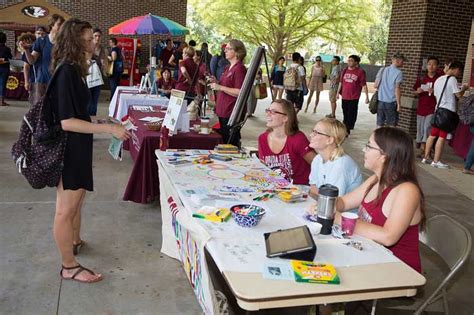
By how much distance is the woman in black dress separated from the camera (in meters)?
2.77

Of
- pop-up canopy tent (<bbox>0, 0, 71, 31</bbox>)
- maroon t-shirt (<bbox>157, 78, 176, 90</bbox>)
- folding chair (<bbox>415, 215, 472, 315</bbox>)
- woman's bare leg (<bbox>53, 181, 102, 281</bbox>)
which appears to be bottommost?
woman's bare leg (<bbox>53, 181, 102, 281</bbox>)

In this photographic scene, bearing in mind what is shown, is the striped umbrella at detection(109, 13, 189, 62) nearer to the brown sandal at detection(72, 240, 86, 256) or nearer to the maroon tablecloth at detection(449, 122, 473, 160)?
the maroon tablecloth at detection(449, 122, 473, 160)

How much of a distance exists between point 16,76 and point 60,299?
35.7 ft

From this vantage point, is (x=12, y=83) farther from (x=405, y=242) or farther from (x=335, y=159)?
(x=405, y=242)

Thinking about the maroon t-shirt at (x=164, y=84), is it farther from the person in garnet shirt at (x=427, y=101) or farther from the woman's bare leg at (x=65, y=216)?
the woman's bare leg at (x=65, y=216)

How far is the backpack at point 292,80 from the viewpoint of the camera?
1207 cm

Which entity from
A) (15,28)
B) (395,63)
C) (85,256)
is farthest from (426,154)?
(15,28)

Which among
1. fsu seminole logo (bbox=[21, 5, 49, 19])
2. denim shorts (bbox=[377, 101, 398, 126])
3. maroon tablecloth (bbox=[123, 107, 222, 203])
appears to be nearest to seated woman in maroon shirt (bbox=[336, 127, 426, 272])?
maroon tablecloth (bbox=[123, 107, 222, 203])

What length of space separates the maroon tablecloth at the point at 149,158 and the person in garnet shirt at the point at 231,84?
625 millimetres

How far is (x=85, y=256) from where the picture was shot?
3.68 metres

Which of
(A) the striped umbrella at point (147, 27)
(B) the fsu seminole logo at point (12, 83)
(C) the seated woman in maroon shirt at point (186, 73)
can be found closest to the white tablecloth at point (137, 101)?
(C) the seated woman in maroon shirt at point (186, 73)

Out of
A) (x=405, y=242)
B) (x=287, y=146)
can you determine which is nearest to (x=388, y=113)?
(x=287, y=146)

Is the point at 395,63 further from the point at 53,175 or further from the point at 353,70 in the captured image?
the point at 53,175

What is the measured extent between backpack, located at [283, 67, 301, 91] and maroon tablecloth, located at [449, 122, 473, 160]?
4.67 metres
